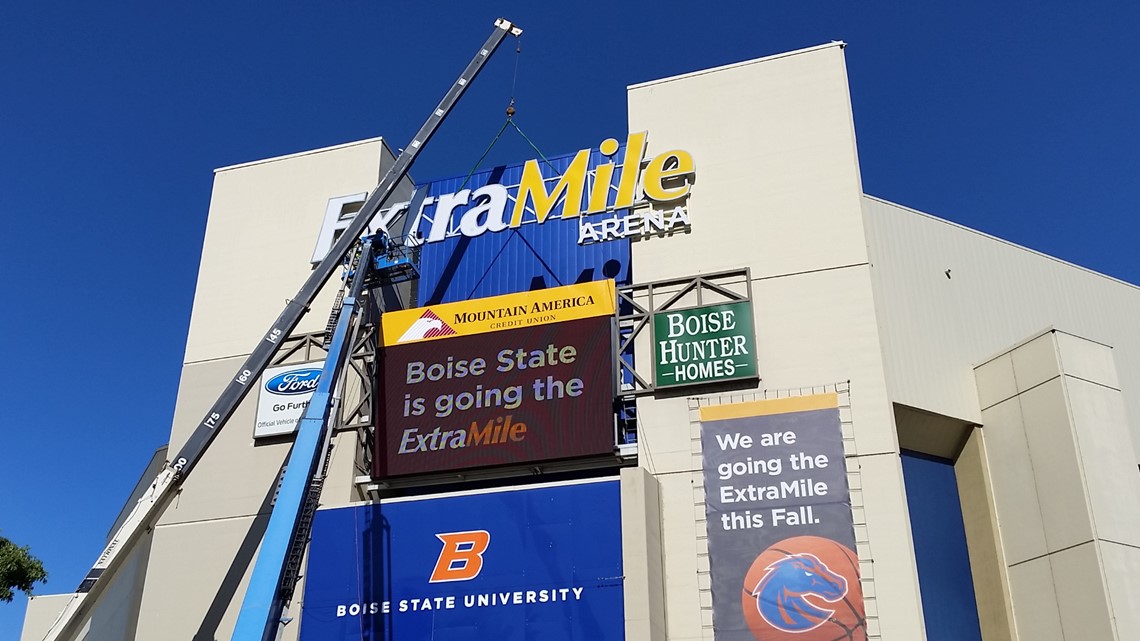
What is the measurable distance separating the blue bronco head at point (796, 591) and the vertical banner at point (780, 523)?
3 centimetres

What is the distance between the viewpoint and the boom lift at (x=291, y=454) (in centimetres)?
2352

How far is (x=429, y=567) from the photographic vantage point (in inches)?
1083

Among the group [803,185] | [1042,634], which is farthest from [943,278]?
[1042,634]

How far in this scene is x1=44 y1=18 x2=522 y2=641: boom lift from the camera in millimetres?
23516

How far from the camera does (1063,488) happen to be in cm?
2805

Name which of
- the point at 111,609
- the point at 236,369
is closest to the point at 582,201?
the point at 236,369

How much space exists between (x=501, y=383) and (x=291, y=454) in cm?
729

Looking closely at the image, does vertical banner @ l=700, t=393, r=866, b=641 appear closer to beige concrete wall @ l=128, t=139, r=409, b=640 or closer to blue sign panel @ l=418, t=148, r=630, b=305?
blue sign panel @ l=418, t=148, r=630, b=305

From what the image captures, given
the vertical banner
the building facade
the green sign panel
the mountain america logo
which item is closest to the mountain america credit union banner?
the mountain america logo

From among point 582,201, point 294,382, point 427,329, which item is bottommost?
point 294,382

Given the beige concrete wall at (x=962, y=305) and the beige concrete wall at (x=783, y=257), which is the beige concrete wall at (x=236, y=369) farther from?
the beige concrete wall at (x=962, y=305)

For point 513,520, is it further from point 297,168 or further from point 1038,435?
point 297,168

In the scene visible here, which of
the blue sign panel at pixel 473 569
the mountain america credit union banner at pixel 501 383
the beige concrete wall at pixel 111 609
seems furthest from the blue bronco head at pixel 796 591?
the beige concrete wall at pixel 111 609

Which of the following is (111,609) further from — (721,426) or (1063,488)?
(1063,488)
